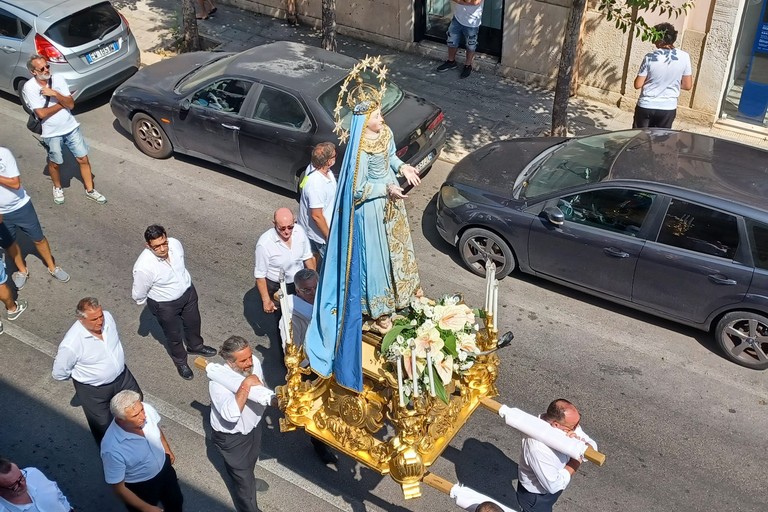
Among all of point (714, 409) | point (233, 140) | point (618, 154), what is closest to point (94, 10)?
point (233, 140)

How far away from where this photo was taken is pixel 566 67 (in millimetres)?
10656

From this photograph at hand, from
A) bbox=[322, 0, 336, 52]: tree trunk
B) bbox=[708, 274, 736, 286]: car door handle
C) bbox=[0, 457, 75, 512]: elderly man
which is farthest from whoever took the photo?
bbox=[322, 0, 336, 52]: tree trunk

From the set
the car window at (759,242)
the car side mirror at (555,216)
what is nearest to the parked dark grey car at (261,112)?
the car side mirror at (555,216)

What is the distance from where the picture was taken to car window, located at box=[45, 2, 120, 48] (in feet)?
38.8

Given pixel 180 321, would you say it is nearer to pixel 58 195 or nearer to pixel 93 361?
pixel 93 361

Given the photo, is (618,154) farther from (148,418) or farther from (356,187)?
(148,418)

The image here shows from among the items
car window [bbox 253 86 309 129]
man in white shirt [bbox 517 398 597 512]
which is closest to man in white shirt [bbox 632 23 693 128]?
A: car window [bbox 253 86 309 129]

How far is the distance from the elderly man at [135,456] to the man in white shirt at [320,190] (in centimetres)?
259

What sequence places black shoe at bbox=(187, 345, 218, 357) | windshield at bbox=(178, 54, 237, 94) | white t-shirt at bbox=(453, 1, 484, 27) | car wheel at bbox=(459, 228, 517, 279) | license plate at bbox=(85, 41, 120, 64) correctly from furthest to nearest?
white t-shirt at bbox=(453, 1, 484, 27), license plate at bbox=(85, 41, 120, 64), windshield at bbox=(178, 54, 237, 94), car wheel at bbox=(459, 228, 517, 279), black shoe at bbox=(187, 345, 218, 357)

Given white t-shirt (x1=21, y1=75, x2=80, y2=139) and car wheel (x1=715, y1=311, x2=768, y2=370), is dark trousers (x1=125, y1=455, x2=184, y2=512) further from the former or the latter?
white t-shirt (x1=21, y1=75, x2=80, y2=139)

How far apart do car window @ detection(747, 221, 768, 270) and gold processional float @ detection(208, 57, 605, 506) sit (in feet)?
9.67

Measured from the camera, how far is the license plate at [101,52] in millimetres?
12094

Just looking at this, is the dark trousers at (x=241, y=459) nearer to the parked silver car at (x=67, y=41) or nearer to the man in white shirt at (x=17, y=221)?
the man in white shirt at (x=17, y=221)

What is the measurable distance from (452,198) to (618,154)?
1803 millimetres
